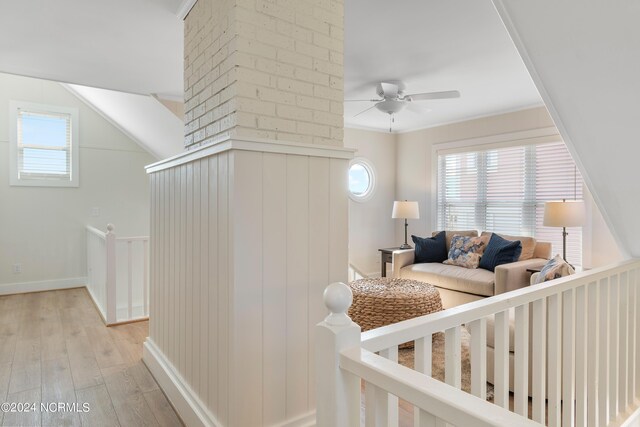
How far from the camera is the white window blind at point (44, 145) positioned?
15.9 ft

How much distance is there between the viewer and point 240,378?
5.29ft

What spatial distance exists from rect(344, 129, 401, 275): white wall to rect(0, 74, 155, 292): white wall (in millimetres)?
3175

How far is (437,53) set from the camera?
307cm

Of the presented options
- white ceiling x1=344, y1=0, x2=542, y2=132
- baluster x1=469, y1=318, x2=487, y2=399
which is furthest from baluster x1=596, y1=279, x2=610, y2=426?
white ceiling x1=344, y1=0, x2=542, y2=132

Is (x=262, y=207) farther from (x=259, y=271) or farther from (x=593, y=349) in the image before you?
(x=593, y=349)

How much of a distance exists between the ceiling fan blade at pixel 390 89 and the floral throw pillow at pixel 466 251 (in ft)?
6.68

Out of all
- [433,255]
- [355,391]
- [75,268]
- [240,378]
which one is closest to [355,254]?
[433,255]

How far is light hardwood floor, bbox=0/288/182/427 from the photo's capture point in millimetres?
2094

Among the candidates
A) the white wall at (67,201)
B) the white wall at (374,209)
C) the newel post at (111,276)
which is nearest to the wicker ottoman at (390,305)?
the newel post at (111,276)

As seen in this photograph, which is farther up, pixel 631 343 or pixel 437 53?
pixel 437 53

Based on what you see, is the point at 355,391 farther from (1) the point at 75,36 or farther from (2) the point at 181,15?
(1) the point at 75,36

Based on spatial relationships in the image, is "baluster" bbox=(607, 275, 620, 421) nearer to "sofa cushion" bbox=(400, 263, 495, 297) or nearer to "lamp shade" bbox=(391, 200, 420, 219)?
"sofa cushion" bbox=(400, 263, 495, 297)

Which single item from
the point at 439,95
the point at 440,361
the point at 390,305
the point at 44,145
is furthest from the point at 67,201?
the point at 440,361

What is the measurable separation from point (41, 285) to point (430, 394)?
19.0 feet
